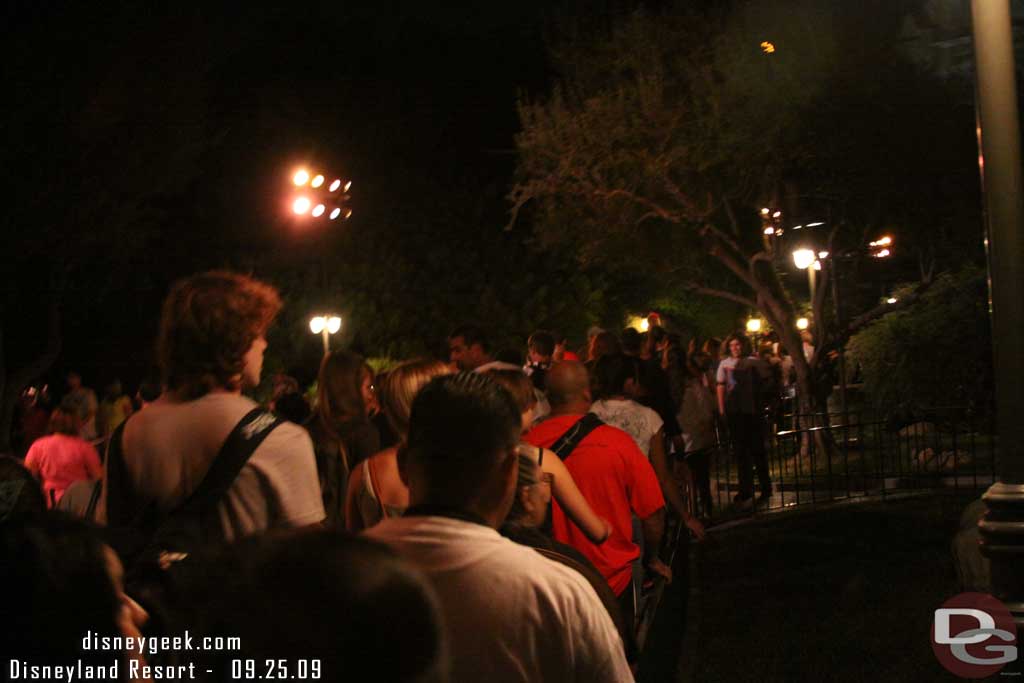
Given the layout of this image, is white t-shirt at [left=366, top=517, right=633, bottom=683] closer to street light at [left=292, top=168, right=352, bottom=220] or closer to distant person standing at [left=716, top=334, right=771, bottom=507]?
distant person standing at [left=716, top=334, right=771, bottom=507]

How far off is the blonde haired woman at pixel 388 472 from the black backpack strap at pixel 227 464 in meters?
1.20

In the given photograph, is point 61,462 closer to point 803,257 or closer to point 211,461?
point 211,461

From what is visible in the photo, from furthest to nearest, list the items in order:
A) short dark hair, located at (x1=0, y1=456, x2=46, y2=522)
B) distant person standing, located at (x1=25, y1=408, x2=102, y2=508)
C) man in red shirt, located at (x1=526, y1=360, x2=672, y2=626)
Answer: distant person standing, located at (x1=25, y1=408, x2=102, y2=508), man in red shirt, located at (x1=526, y1=360, x2=672, y2=626), short dark hair, located at (x1=0, y1=456, x2=46, y2=522)

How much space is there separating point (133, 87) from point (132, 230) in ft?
10.9

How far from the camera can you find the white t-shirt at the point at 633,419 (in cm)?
709

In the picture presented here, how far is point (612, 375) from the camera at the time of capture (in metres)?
7.42

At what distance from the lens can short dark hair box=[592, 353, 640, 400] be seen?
7402 mm

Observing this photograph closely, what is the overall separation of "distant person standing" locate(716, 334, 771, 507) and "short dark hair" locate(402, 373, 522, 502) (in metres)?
11.3

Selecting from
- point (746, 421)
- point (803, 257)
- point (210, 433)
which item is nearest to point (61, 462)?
point (210, 433)

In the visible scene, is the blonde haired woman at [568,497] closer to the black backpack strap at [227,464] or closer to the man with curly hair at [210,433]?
the man with curly hair at [210,433]

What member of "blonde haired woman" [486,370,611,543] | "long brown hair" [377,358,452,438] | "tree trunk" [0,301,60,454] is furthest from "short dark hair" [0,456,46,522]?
"tree trunk" [0,301,60,454]

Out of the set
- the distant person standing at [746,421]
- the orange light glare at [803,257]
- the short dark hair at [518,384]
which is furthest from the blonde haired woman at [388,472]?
the orange light glare at [803,257]

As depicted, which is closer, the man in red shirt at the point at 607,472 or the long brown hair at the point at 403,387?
the long brown hair at the point at 403,387

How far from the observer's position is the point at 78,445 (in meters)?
8.73
